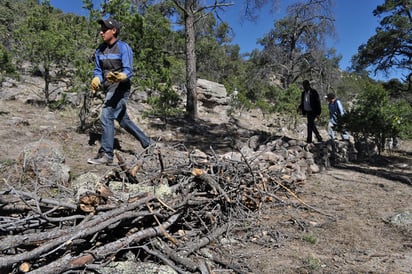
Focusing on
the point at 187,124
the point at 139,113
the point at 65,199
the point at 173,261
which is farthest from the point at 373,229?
the point at 139,113

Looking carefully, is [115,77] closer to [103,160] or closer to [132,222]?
[103,160]

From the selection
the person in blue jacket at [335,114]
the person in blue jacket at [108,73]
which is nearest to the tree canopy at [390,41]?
the person in blue jacket at [335,114]

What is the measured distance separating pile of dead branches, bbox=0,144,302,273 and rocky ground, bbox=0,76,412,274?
201mm

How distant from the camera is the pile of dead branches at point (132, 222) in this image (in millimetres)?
1835

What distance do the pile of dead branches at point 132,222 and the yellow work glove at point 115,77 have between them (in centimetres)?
108

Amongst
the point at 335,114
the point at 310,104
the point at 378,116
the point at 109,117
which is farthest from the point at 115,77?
the point at 335,114

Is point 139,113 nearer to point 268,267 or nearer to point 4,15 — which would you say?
point 268,267

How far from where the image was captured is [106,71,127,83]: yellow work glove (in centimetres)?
380

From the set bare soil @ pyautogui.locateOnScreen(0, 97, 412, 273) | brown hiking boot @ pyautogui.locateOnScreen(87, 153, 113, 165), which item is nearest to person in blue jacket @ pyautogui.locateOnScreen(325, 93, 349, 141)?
bare soil @ pyautogui.locateOnScreen(0, 97, 412, 273)

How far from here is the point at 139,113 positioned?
7953mm

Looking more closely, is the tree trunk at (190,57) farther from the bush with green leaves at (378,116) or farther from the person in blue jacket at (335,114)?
the bush with green leaves at (378,116)

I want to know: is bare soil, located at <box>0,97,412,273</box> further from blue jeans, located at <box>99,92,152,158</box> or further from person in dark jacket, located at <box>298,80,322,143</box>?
person in dark jacket, located at <box>298,80,322,143</box>

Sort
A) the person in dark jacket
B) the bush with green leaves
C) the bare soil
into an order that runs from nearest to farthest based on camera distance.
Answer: the bare soil → the bush with green leaves → the person in dark jacket

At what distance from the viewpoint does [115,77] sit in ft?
12.5
